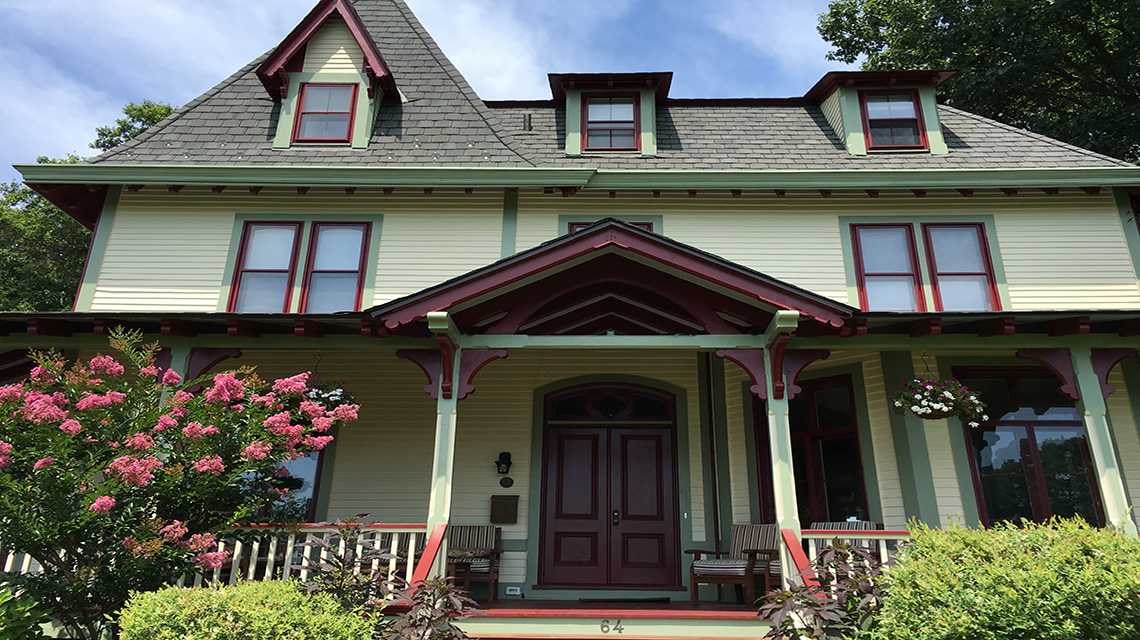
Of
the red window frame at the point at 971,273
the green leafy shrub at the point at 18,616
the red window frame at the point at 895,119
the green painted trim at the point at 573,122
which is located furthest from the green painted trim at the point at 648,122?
the green leafy shrub at the point at 18,616

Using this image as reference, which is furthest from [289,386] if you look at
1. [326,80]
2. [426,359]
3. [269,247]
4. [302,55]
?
[302,55]

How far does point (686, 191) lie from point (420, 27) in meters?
6.44

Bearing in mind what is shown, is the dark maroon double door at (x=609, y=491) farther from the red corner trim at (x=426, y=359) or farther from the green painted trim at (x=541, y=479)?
the red corner trim at (x=426, y=359)

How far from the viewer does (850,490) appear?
8922 millimetres

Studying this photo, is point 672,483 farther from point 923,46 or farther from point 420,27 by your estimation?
point 923,46

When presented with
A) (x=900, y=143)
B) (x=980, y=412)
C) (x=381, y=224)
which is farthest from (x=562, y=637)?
(x=900, y=143)

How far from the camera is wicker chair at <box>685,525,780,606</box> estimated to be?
24.9 ft

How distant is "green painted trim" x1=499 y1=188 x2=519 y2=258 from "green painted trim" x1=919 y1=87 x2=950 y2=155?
6.47 metres

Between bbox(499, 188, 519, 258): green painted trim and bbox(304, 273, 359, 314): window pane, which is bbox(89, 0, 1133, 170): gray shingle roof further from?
bbox(304, 273, 359, 314): window pane

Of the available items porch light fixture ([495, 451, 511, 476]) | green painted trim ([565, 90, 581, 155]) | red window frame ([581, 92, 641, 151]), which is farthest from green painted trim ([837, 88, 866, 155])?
porch light fixture ([495, 451, 511, 476])

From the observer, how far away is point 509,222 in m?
10.4

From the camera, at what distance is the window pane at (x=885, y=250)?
10180 millimetres

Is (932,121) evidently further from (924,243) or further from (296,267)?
(296,267)

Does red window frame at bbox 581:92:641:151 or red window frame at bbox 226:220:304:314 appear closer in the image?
red window frame at bbox 226:220:304:314
